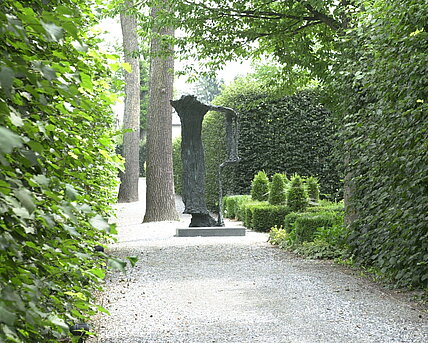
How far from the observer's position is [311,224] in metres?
9.12

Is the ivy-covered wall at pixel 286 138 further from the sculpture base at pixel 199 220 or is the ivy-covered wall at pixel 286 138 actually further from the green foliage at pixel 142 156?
the green foliage at pixel 142 156

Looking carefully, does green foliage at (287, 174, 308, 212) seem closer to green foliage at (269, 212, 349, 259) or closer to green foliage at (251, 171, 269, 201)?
green foliage at (269, 212, 349, 259)

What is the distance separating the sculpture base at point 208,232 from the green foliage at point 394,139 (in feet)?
15.1

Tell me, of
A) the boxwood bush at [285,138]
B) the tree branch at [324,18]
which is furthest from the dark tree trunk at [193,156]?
the boxwood bush at [285,138]

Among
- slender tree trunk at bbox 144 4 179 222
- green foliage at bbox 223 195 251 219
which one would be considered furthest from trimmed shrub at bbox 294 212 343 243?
green foliage at bbox 223 195 251 219

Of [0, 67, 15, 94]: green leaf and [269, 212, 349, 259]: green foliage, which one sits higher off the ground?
[0, 67, 15, 94]: green leaf

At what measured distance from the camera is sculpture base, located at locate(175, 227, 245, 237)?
11.2 m

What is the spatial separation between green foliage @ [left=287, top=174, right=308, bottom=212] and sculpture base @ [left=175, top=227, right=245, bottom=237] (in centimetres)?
152

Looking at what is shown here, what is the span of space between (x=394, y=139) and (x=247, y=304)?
1.99 metres

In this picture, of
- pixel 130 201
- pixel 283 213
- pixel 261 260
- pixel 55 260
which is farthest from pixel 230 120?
pixel 55 260

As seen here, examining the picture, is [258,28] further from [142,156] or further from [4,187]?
[142,156]

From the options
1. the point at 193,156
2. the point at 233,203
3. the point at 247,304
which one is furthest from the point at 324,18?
the point at 233,203

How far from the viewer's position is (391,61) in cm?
582

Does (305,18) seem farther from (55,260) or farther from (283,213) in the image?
(55,260)
